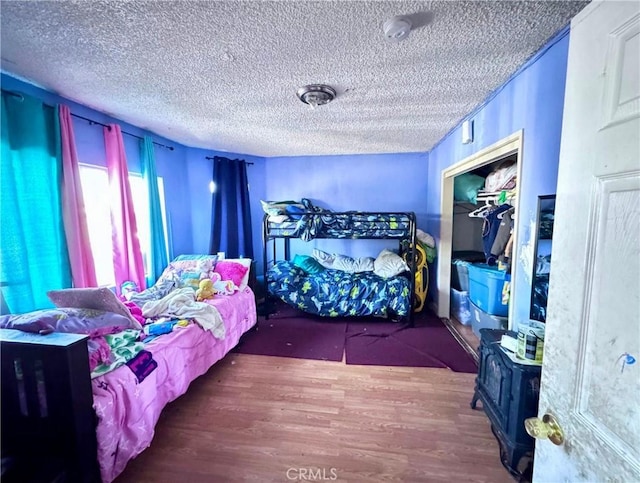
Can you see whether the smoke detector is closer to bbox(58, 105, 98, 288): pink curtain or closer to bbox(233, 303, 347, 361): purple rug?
bbox(58, 105, 98, 288): pink curtain

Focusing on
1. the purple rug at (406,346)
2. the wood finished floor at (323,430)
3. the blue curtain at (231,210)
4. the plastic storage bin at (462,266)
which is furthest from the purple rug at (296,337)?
the plastic storage bin at (462,266)

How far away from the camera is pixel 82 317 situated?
135 cm

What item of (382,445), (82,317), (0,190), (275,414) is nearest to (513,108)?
(382,445)

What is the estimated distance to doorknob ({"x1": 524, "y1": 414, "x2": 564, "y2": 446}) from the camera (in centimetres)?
61

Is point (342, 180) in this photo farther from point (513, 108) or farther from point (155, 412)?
point (155, 412)

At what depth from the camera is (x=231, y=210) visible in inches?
141

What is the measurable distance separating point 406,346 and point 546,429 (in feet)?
6.41

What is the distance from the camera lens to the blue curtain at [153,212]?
259cm

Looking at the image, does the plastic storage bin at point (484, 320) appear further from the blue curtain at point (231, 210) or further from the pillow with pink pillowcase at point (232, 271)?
the blue curtain at point (231, 210)

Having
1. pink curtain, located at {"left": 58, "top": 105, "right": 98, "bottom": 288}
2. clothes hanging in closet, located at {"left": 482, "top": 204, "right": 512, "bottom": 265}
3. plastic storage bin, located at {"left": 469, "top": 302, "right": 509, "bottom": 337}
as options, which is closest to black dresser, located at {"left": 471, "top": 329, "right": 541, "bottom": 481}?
plastic storage bin, located at {"left": 469, "top": 302, "right": 509, "bottom": 337}

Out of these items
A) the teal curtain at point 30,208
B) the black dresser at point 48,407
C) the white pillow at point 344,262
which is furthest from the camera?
the white pillow at point 344,262

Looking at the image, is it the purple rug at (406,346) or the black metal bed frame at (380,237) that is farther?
the black metal bed frame at (380,237)

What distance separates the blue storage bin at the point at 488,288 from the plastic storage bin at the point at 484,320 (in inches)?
1.7

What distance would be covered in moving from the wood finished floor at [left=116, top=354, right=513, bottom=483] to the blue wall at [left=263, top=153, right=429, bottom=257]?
2.01 m
